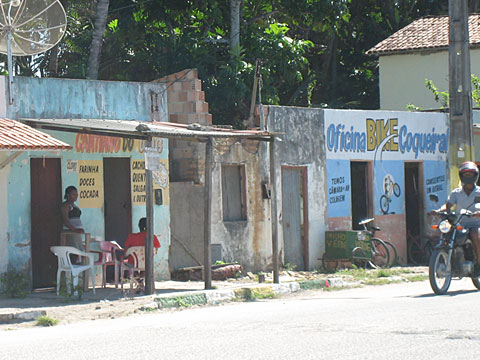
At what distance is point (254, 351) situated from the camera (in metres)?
8.40

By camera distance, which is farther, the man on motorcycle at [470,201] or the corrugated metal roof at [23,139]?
the man on motorcycle at [470,201]

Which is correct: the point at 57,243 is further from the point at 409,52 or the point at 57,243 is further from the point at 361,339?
the point at 409,52

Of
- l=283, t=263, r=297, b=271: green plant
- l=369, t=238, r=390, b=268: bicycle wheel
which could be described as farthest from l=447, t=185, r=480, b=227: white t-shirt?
l=369, t=238, r=390, b=268: bicycle wheel

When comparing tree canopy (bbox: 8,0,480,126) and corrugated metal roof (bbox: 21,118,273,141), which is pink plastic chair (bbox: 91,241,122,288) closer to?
corrugated metal roof (bbox: 21,118,273,141)

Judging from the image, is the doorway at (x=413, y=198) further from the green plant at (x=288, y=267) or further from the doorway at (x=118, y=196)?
the doorway at (x=118, y=196)

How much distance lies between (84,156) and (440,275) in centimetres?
668

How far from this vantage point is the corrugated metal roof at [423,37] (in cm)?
3291

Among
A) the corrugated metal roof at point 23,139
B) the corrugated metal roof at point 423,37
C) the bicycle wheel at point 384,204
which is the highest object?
the corrugated metal roof at point 423,37

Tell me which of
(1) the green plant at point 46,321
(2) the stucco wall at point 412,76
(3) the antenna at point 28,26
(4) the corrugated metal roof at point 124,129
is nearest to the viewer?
(1) the green plant at point 46,321

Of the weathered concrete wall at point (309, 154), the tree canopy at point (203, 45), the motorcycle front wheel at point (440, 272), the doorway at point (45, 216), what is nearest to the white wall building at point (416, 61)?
the tree canopy at point (203, 45)

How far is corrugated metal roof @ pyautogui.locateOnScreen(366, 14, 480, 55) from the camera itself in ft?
108

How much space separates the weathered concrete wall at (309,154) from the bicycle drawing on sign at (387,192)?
2.21 m

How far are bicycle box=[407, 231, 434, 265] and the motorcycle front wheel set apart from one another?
939 cm

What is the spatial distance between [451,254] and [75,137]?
22.4 ft
